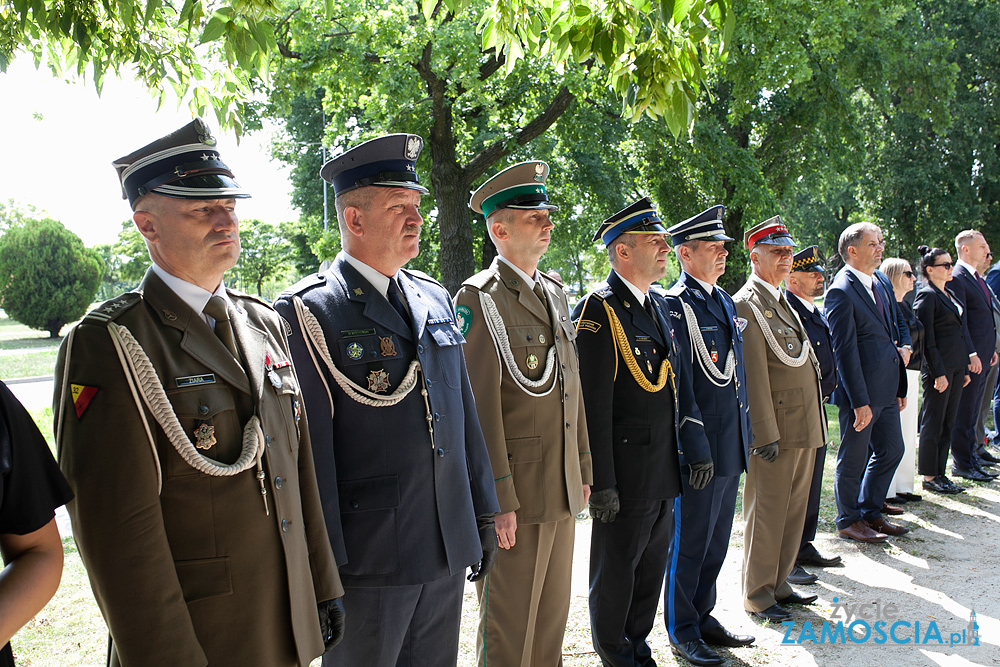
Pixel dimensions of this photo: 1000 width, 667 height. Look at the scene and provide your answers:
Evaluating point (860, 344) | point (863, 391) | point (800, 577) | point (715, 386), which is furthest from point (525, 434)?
point (860, 344)

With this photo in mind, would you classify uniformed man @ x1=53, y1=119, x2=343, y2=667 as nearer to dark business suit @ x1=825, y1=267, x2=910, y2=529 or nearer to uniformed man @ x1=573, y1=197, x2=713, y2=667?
uniformed man @ x1=573, y1=197, x2=713, y2=667

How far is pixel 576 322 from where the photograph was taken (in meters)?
3.88

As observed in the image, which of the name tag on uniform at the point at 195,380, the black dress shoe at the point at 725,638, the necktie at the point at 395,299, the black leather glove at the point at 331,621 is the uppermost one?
the necktie at the point at 395,299

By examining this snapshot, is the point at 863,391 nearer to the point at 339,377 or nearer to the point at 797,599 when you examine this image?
the point at 797,599

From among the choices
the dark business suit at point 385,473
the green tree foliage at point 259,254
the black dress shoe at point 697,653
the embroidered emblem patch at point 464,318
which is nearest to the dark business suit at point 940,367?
the black dress shoe at point 697,653

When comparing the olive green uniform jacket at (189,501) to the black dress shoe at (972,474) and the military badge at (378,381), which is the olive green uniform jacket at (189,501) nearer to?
the military badge at (378,381)

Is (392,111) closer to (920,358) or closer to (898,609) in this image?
(920,358)

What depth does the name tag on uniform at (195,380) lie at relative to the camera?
1.97 m

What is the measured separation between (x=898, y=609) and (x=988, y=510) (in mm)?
2800

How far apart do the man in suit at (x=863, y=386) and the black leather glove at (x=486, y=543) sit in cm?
385

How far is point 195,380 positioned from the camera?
2.00 meters

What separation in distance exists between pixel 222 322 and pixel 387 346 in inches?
24.9

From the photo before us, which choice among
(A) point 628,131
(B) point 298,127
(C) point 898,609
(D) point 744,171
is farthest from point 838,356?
(B) point 298,127

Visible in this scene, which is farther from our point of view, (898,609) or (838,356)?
(838,356)
